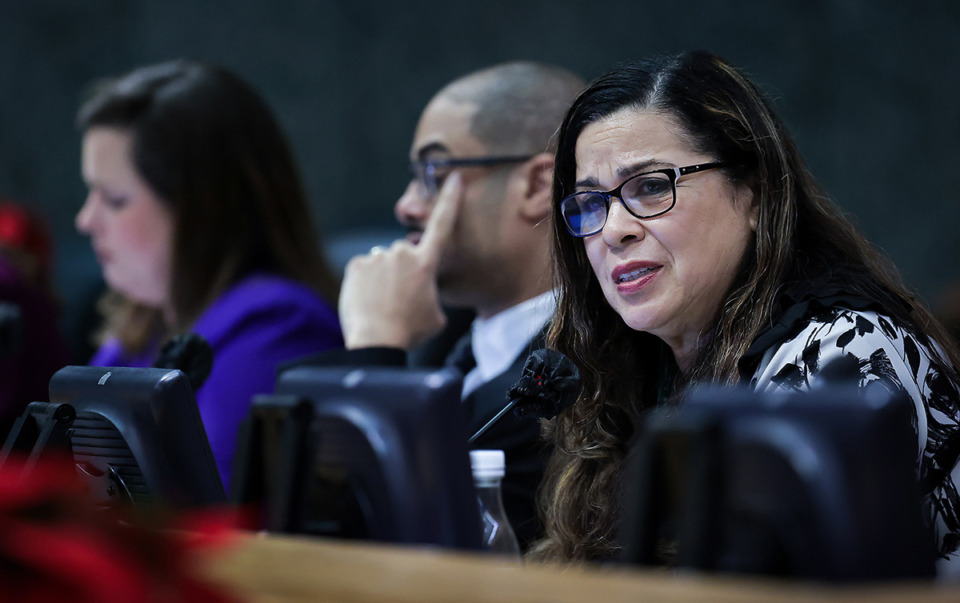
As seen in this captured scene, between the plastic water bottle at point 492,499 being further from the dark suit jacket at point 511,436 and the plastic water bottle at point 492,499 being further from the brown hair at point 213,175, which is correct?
the brown hair at point 213,175

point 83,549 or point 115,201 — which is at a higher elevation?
point 83,549

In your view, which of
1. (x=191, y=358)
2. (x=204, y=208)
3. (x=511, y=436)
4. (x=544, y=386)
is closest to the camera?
(x=544, y=386)

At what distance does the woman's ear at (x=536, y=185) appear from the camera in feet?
7.57

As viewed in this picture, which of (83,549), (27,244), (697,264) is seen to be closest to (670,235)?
(697,264)

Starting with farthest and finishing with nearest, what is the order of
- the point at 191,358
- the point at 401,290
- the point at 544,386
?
the point at 401,290 → the point at 191,358 → the point at 544,386

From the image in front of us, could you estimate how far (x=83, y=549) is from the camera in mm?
636

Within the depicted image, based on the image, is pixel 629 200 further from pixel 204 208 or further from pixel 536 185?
pixel 204 208

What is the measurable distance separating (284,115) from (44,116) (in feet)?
3.95

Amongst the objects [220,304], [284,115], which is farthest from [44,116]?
[220,304]

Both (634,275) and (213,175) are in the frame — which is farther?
(213,175)

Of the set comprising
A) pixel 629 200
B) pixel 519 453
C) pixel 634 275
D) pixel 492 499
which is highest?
pixel 629 200

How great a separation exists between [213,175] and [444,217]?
0.55 m

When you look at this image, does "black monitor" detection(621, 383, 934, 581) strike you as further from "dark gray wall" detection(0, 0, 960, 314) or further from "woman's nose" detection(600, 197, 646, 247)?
"dark gray wall" detection(0, 0, 960, 314)

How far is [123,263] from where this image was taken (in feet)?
8.38
